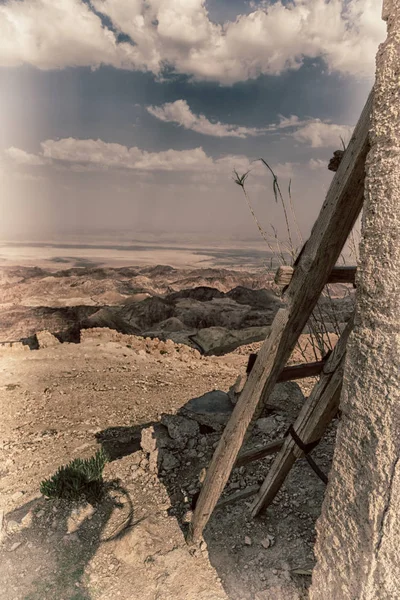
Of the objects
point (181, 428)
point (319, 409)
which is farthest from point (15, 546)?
point (319, 409)

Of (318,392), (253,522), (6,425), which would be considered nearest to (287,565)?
(253,522)

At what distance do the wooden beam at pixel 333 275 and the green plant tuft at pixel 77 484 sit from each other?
2.48 meters

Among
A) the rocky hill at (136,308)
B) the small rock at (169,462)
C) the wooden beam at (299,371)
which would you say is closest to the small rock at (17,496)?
the small rock at (169,462)

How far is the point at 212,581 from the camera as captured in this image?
2.44 m

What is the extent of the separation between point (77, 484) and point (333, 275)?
2.68 metres

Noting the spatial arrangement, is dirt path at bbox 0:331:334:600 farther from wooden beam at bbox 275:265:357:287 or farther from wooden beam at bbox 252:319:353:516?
wooden beam at bbox 275:265:357:287

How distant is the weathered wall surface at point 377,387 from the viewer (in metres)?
1.29

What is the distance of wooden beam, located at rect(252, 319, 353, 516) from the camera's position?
2154 millimetres

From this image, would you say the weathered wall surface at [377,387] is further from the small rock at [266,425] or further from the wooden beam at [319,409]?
the small rock at [266,425]

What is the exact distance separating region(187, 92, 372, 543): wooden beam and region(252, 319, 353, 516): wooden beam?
11.3 inches

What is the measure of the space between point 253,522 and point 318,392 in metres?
1.28

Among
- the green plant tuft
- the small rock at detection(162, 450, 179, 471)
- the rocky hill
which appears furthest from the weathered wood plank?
the rocky hill

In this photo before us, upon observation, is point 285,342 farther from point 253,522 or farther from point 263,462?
point 263,462

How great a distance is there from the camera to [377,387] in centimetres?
135
